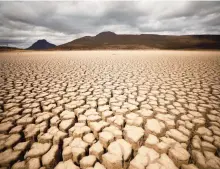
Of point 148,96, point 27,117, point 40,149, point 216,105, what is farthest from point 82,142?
point 216,105

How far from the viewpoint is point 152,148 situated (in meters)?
1.17

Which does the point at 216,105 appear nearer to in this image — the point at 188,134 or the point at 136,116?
the point at 188,134

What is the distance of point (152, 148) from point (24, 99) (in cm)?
200

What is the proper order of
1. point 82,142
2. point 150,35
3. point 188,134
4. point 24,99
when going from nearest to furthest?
point 82,142, point 188,134, point 24,99, point 150,35

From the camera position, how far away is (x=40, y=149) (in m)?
1.15

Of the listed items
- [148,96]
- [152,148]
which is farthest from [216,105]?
[152,148]

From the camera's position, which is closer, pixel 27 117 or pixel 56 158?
pixel 56 158

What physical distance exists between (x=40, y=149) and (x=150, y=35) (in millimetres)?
57552

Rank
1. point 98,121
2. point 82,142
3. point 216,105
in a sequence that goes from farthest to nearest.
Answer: point 216,105, point 98,121, point 82,142

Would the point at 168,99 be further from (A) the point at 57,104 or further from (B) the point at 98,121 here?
(A) the point at 57,104

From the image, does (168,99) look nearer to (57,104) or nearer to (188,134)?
(188,134)

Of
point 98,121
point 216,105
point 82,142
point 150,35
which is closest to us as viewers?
point 82,142

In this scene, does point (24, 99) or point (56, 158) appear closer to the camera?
point (56, 158)

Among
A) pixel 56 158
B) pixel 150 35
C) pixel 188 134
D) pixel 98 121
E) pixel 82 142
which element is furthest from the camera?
pixel 150 35
